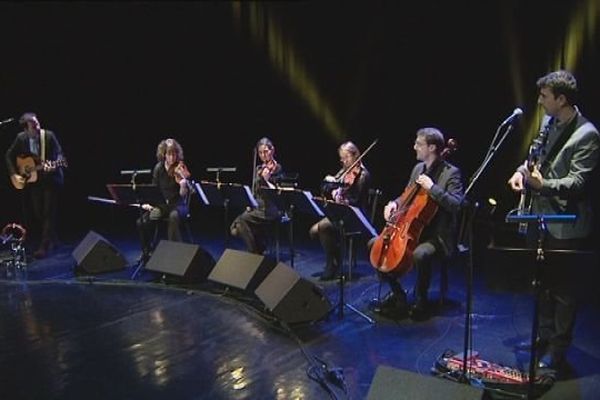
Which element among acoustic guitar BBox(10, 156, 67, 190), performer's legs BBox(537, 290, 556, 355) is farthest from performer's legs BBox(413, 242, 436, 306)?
acoustic guitar BBox(10, 156, 67, 190)

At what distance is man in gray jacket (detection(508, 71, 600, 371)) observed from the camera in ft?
11.4

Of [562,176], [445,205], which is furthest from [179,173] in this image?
[562,176]

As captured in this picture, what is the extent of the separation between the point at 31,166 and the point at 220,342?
4.04 meters

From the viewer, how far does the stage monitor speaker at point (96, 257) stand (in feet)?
21.7

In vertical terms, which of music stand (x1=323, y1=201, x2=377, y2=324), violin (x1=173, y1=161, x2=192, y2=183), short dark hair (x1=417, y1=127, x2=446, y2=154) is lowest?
music stand (x1=323, y1=201, x2=377, y2=324)

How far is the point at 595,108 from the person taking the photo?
591cm

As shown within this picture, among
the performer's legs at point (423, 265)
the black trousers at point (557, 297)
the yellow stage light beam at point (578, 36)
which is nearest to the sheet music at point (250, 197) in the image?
the performer's legs at point (423, 265)

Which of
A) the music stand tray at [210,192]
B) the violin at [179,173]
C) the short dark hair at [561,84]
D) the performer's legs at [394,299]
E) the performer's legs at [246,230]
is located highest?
the short dark hair at [561,84]

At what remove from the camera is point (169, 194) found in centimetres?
669

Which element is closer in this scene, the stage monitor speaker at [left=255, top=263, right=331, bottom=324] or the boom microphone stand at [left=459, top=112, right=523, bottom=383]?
the boom microphone stand at [left=459, top=112, right=523, bottom=383]

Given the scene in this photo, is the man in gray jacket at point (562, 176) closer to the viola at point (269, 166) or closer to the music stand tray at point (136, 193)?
the viola at point (269, 166)

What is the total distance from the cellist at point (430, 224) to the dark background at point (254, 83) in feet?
7.46

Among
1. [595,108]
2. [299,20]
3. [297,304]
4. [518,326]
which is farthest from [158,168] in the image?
[595,108]

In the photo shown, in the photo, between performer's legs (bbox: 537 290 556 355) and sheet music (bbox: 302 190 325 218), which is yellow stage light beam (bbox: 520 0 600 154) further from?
performer's legs (bbox: 537 290 556 355)
